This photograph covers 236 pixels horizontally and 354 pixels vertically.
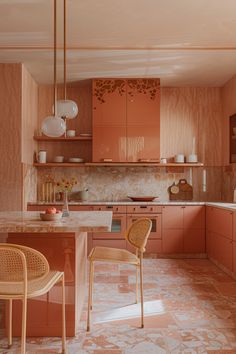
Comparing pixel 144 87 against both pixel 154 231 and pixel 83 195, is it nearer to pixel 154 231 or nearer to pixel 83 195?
pixel 83 195

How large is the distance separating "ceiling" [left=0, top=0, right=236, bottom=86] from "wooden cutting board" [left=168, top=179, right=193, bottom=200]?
1.71 meters

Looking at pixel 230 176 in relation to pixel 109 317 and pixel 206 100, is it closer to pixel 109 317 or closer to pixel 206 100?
pixel 206 100

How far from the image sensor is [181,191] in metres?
6.09

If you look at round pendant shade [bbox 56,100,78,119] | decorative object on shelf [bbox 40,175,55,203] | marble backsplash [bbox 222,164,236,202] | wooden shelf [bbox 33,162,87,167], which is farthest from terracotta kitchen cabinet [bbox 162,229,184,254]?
round pendant shade [bbox 56,100,78,119]

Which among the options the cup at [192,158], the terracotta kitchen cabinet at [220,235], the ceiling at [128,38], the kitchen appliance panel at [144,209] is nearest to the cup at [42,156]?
the ceiling at [128,38]

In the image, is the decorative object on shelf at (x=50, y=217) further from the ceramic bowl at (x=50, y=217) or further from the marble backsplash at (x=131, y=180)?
the marble backsplash at (x=131, y=180)

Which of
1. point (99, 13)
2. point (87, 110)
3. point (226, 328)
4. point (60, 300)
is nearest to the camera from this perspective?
point (60, 300)

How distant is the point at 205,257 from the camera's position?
544 centimetres

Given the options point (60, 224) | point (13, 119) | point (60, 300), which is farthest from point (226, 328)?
point (13, 119)

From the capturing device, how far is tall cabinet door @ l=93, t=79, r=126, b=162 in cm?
566

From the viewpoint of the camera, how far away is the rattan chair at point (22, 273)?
1961mm

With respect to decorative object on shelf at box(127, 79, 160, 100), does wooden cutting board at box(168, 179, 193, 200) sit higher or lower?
lower

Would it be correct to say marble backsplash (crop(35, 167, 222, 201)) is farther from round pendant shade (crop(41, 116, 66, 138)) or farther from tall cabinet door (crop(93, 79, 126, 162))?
round pendant shade (crop(41, 116, 66, 138))

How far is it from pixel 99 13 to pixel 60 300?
2.60 meters
